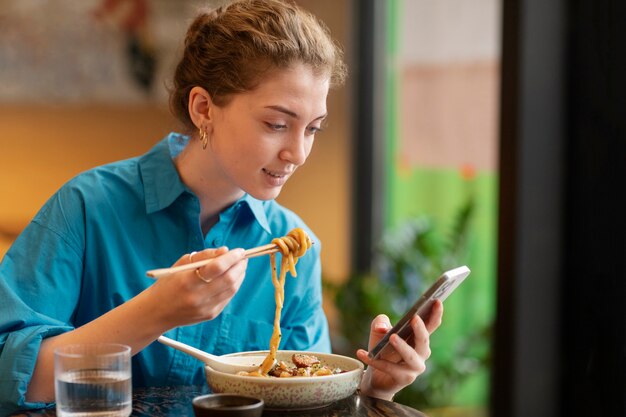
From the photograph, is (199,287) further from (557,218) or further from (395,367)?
(557,218)

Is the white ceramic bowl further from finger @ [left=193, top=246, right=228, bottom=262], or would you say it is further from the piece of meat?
finger @ [left=193, top=246, right=228, bottom=262]

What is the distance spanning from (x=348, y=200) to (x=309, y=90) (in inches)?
124

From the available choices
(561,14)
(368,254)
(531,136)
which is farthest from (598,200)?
(368,254)

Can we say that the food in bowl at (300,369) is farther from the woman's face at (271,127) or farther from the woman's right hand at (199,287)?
the woman's face at (271,127)

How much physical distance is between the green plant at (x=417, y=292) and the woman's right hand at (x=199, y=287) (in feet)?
7.72

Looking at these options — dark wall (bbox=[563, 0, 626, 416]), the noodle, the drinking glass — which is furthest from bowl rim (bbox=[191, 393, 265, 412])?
dark wall (bbox=[563, 0, 626, 416])

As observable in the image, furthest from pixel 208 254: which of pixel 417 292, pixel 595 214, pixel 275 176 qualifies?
pixel 417 292

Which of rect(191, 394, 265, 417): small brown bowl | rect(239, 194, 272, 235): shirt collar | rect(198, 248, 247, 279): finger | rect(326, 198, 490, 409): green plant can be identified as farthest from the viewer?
rect(326, 198, 490, 409): green plant

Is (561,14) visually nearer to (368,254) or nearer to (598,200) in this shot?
(598,200)

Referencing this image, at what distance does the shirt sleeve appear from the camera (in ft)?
5.67

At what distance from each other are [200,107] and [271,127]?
21 centimetres

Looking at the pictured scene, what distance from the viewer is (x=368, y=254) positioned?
4977 millimetres

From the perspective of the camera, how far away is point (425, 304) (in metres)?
1.75

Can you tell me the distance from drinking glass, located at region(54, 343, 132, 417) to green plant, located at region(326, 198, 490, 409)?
2.51m
